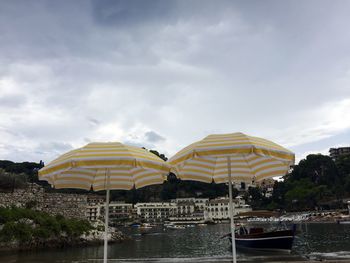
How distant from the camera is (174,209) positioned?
420 feet

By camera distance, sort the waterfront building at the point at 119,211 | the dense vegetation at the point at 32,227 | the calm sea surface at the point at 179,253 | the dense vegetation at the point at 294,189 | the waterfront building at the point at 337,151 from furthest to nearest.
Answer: the waterfront building at the point at 337,151 → the waterfront building at the point at 119,211 → the dense vegetation at the point at 294,189 → the dense vegetation at the point at 32,227 → the calm sea surface at the point at 179,253

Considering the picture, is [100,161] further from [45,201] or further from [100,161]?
[45,201]

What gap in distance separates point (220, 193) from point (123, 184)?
140040 millimetres

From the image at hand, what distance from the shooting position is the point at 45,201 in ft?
139

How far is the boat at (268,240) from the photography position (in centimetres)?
2653

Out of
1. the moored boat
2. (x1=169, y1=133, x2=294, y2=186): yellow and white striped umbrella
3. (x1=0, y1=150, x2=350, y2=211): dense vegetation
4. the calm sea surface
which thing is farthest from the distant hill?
(x1=169, y1=133, x2=294, y2=186): yellow and white striped umbrella

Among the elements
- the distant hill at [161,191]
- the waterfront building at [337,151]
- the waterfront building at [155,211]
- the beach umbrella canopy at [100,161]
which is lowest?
the waterfront building at [155,211]

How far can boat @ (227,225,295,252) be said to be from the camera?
26.5 m

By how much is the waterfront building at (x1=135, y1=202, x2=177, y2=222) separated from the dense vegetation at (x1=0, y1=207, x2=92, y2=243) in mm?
87392

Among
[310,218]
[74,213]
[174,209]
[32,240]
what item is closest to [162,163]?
[32,240]

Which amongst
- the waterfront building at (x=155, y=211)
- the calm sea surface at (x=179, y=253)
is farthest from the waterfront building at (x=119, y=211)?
the calm sea surface at (x=179, y=253)

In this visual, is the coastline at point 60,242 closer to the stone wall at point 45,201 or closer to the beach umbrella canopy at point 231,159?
the stone wall at point 45,201

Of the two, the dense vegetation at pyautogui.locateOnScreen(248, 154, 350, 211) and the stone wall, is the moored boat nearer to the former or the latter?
the stone wall

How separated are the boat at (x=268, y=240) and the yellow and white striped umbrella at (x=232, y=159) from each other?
68.1 ft
